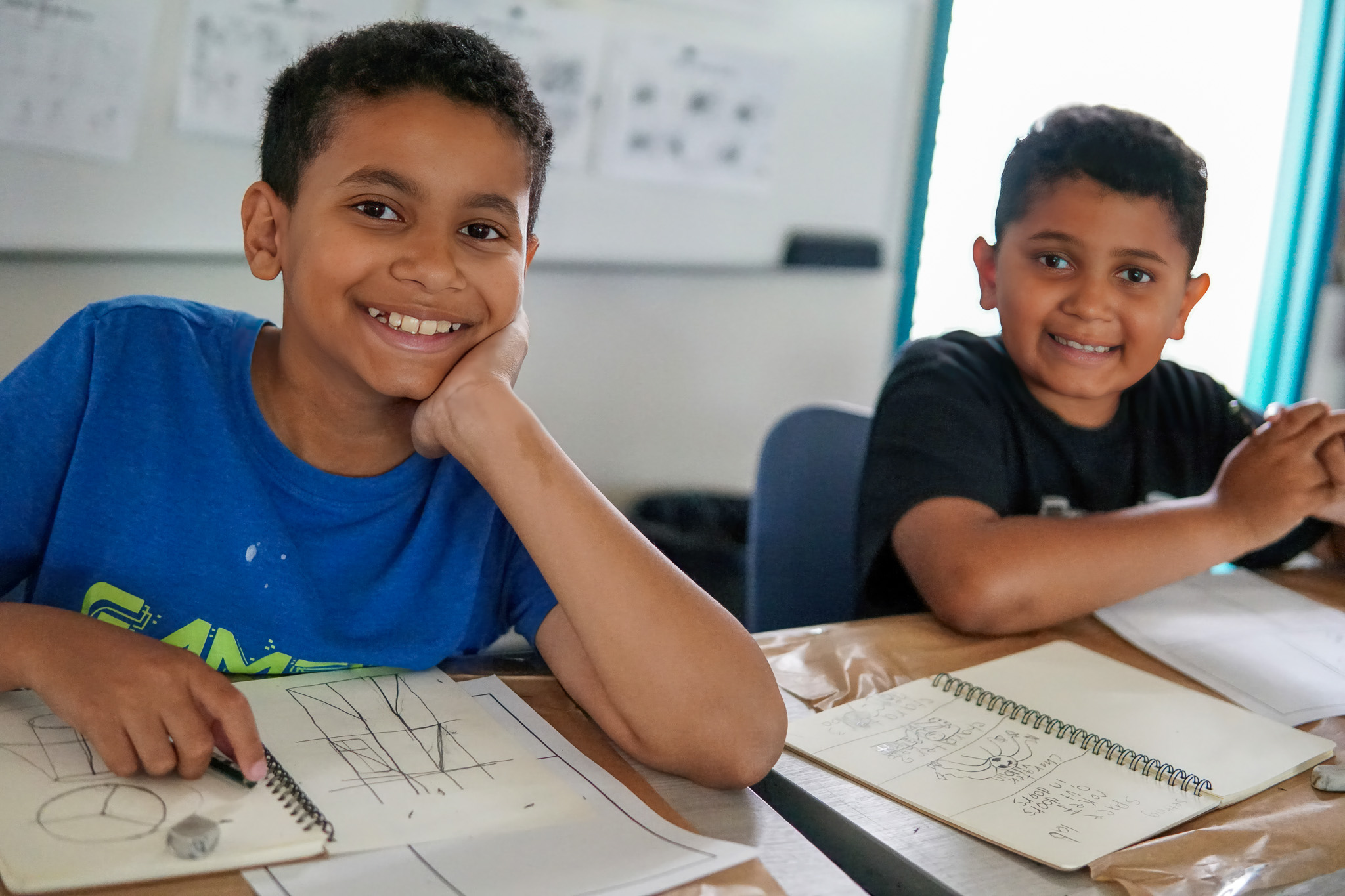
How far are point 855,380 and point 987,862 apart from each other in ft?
7.00

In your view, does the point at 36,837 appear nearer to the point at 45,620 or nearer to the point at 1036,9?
the point at 45,620

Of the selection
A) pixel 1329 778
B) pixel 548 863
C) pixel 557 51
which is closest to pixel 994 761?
pixel 1329 778

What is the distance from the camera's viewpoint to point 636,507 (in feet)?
8.16

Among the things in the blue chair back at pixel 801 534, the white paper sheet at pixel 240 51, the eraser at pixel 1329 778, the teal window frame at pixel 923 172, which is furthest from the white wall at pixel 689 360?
the eraser at pixel 1329 778

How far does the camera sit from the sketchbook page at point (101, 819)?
0.57 meters

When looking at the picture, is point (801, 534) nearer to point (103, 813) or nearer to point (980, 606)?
point (980, 606)

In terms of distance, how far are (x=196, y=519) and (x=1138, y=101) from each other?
2992 mm

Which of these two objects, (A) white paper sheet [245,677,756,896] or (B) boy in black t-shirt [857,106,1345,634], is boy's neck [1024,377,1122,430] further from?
(A) white paper sheet [245,677,756,896]

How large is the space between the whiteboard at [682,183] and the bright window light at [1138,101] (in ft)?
0.66

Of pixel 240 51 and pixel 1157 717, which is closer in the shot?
pixel 1157 717

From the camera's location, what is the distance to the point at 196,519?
92cm

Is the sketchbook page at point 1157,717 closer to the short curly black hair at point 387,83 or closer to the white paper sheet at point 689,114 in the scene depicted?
the short curly black hair at point 387,83

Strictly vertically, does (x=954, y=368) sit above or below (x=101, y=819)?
above

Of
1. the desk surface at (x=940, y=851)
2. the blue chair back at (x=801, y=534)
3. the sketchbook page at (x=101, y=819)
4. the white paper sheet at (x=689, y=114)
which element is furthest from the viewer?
the white paper sheet at (x=689, y=114)
